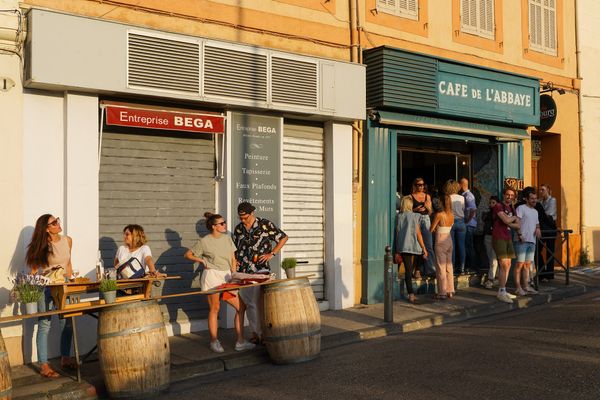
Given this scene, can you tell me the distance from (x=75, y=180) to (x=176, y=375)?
2766 mm

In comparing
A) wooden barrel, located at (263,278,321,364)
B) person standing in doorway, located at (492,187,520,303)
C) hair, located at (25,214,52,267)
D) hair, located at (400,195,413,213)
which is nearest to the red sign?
hair, located at (25,214,52,267)

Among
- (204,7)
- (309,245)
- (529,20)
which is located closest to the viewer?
(204,7)

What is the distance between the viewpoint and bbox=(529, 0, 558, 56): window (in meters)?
15.7

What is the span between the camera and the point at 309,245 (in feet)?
37.7

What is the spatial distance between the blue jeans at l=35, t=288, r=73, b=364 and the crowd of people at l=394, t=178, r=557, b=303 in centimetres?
566

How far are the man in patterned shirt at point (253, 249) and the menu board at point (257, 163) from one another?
53.2 inches

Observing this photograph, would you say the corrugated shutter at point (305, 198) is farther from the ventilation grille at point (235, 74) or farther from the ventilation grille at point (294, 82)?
the ventilation grille at point (235, 74)

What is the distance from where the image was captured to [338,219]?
37.9ft

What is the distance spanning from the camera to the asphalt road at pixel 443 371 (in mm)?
6301

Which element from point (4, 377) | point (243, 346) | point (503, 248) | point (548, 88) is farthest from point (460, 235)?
point (4, 377)

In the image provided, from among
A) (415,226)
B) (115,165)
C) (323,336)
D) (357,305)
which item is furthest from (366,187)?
(115,165)

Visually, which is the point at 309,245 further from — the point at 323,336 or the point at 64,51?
the point at 64,51

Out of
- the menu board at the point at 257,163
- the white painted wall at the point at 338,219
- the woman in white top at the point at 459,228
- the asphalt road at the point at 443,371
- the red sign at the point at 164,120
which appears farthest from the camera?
the woman in white top at the point at 459,228

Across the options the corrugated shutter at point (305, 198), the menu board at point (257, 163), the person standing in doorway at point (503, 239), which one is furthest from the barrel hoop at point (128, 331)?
the person standing in doorway at point (503, 239)
